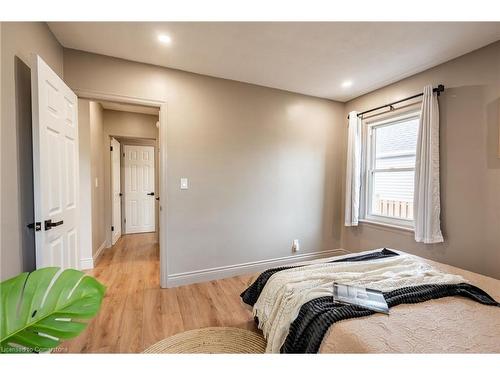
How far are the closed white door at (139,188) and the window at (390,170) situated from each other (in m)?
4.29

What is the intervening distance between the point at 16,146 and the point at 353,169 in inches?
135

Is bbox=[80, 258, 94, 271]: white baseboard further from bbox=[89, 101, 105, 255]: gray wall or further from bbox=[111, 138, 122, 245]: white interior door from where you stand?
bbox=[111, 138, 122, 245]: white interior door

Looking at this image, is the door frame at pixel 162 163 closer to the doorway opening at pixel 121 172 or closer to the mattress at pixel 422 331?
the doorway opening at pixel 121 172

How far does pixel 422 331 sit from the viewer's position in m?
1.00

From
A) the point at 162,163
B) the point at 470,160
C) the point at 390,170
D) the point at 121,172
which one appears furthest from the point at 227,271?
the point at 121,172

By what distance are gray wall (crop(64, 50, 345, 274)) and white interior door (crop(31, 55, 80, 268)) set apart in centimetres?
56

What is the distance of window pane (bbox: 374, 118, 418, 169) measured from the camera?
2.74 meters

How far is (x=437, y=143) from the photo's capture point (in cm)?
235

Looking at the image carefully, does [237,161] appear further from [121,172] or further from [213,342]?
[121,172]

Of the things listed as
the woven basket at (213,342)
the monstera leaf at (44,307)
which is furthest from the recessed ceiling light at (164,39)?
the woven basket at (213,342)

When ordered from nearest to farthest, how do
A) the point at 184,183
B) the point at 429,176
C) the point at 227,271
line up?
the point at 429,176 < the point at 184,183 < the point at 227,271
